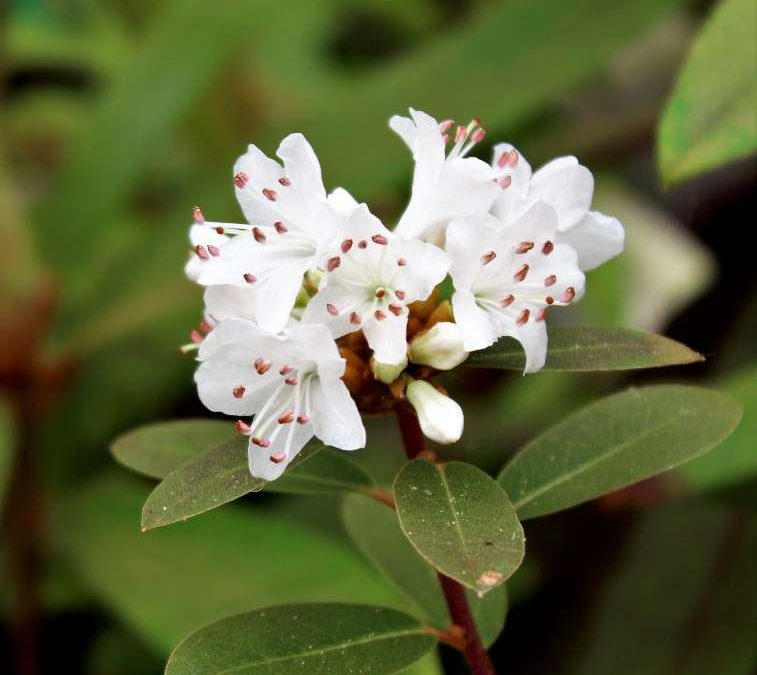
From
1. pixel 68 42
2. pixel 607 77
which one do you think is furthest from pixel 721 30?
pixel 68 42

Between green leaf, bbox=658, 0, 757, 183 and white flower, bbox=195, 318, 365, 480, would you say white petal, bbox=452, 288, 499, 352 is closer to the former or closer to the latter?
white flower, bbox=195, 318, 365, 480

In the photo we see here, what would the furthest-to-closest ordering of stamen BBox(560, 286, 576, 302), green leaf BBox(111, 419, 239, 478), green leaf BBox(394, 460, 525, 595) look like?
green leaf BBox(111, 419, 239, 478), stamen BBox(560, 286, 576, 302), green leaf BBox(394, 460, 525, 595)

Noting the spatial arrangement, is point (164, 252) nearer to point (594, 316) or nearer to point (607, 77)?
point (594, 316)

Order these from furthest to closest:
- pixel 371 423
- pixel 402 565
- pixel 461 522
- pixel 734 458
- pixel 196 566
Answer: pixel 371 423, pixel 196 566, pixel 734 458, pixel 402 565, pixel 461 522

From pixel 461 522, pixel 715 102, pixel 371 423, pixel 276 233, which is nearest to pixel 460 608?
pixel 461 522

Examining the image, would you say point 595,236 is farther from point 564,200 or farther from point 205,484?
point 205,484

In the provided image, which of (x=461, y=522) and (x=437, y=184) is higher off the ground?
(x=437, y=184)

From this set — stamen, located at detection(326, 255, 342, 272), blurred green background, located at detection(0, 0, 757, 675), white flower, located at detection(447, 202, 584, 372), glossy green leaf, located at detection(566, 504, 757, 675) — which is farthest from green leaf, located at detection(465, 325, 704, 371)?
glossy green leaf, located at detection(566, 504, 757, 675)

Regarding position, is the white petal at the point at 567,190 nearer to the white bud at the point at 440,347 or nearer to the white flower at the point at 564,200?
the white flower at the point at 564,200
